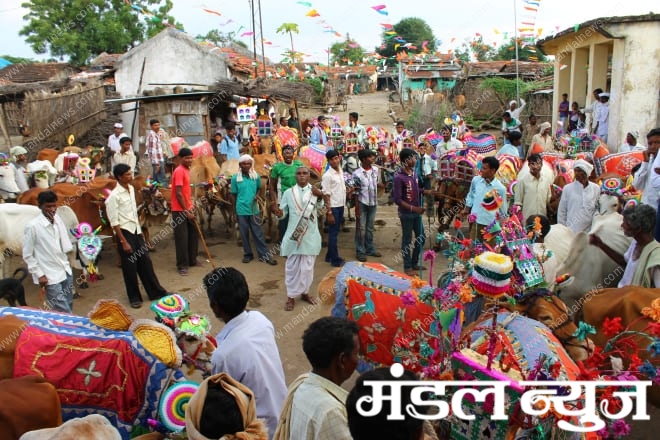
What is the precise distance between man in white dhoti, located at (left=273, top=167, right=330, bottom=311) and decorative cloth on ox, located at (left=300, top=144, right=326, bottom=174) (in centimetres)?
325

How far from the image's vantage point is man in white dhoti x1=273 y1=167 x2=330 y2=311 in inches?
264

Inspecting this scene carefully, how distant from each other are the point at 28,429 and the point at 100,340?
742 millimetres

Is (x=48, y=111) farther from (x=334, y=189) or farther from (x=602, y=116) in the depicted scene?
(x=602, y=116)

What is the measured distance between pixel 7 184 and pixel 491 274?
26.9 ft

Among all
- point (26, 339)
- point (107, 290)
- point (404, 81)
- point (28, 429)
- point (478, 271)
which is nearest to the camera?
point (28, 429)

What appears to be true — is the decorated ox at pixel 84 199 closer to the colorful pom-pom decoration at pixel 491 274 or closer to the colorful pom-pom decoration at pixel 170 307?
the colorful pom-pom decoration at pixel 170 307

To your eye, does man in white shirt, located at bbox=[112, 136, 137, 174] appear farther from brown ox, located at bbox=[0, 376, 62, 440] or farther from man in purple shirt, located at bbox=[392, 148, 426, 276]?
brown ox, located at bbox=[0, 376, 62, 440]

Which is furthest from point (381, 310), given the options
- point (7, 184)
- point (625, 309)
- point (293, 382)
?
point (7, 184)

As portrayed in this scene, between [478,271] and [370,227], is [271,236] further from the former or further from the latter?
[478,271]

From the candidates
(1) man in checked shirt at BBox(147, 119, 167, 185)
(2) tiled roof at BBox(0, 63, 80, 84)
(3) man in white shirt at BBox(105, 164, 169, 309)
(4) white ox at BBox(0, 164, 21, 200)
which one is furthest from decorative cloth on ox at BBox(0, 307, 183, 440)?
(2) tiled roof at BBox(0, 63, 80, 84)

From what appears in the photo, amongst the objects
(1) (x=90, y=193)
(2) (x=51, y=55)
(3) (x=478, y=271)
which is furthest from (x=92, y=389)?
(2) (x=51, y=55)

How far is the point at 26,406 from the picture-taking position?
287 cm

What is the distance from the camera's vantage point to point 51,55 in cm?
3088

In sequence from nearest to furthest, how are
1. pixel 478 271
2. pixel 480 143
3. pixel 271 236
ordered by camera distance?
pixel 478 271
pixel 271 236
pixel 480 143
